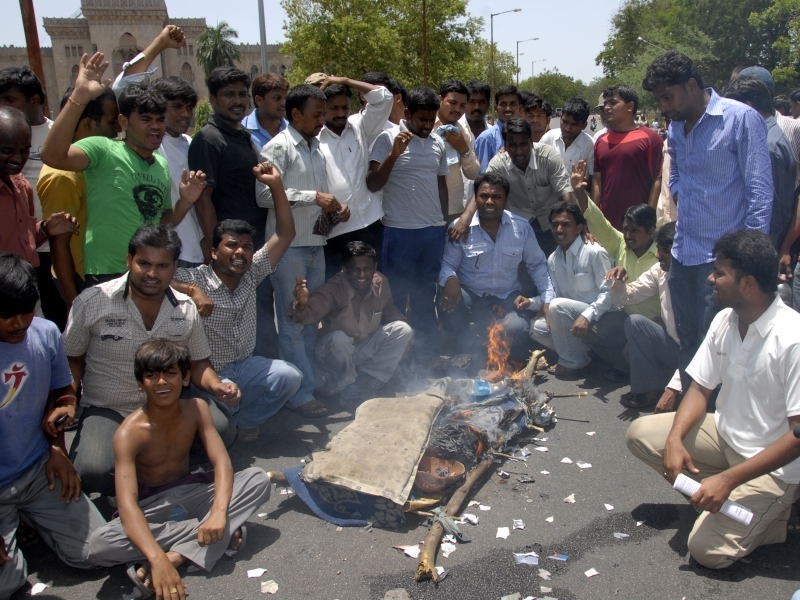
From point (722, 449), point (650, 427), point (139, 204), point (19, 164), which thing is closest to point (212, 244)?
point (139, 204)

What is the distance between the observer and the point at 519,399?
524cm

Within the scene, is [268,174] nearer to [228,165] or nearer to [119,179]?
[228,165]

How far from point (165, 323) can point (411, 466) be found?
176cm

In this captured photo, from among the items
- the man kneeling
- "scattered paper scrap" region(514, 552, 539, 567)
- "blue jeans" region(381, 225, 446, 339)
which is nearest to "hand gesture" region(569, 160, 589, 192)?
"blue jeans" region(381, 225, 446, 339)

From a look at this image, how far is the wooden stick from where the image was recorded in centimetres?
334

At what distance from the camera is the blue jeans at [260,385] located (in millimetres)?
4895

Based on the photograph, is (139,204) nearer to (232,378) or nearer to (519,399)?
(232,378)

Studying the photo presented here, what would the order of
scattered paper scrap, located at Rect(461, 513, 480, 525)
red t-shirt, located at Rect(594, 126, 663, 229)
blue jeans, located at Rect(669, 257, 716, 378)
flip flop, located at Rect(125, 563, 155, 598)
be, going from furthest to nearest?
red t-shirt, located at Rect(594, 126, 663, 229)
blue jeans, located at Rect(669, 257, 716, 378)
scattered paper scrap, located at Rect(461, 513, 480, 525)
flip flop, located at Rect(125, 563, 155, 598)

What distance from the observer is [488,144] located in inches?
294

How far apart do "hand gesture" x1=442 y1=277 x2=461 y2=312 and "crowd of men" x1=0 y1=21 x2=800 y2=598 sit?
1.1 inches

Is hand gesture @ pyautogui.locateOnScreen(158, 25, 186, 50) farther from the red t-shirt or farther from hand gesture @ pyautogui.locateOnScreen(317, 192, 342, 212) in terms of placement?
the red t-shirt

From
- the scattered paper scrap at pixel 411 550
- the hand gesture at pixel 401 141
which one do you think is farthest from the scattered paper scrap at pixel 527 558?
the hand gesture at pixel 401 141

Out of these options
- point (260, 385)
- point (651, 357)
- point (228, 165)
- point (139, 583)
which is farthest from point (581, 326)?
point (139, 583)

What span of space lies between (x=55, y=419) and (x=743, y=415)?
3.73 meters
